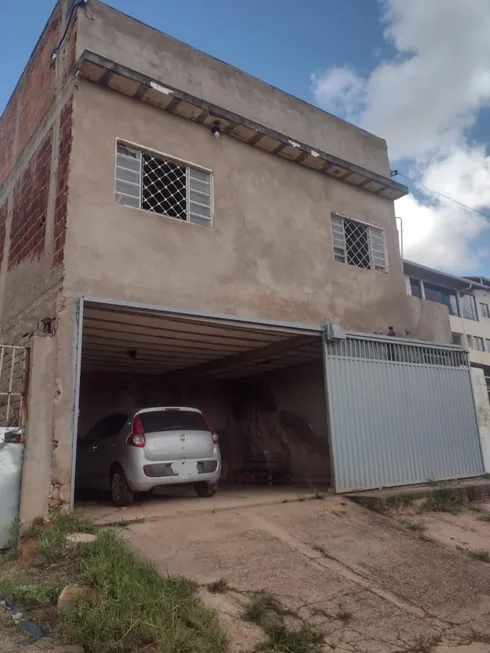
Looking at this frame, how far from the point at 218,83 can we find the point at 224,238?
10.1ft

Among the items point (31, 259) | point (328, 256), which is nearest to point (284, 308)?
point (328, 256)

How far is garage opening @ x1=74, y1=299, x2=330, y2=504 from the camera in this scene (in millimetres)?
8836

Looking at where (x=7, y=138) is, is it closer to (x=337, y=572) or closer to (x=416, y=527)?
(x=337, y=572)

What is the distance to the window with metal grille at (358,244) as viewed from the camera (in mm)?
10391

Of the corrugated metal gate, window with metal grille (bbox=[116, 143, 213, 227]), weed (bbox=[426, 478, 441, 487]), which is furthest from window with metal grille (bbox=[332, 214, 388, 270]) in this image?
weed (bbox=[426, 478, 441, 487])

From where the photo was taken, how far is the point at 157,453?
7387 millimetres

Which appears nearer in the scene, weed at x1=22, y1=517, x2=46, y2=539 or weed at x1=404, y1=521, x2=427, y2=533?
weed at x1=22, y1=517, x2=46, y2=539

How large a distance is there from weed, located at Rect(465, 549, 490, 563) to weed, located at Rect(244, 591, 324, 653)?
3261 mm

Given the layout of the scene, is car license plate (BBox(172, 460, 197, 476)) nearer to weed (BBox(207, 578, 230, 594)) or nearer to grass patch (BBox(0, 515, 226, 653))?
grass patch (BBox(0, 515, 226, 653))

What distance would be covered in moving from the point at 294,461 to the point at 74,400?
262 inches

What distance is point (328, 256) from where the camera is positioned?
9.96m

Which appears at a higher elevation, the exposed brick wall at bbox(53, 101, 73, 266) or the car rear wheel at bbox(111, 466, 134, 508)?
the exposed brick wall at bbox(53, 101, 73, 266)

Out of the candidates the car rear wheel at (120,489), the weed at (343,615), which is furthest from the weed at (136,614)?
the car rear wheel at (120,489)

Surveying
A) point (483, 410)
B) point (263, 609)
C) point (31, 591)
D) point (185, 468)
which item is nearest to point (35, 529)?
point (31, 591)
